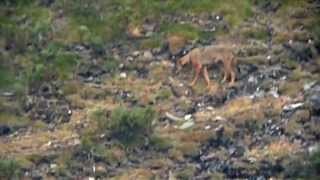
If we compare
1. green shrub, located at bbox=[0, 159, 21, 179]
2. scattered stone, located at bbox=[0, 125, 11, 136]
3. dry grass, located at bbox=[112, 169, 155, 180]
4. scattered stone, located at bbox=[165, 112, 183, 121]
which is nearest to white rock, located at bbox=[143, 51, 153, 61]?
scattered stone, located at bbox=[165, 112, 183, 121]

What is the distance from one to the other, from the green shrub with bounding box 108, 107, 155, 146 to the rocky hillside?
22 millimetres

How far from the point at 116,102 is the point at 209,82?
1.76 m

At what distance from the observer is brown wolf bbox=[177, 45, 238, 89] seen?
19359mm

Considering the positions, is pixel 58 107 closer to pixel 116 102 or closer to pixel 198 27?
pixel 116 102

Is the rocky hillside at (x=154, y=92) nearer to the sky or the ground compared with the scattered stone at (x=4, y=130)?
nearer to the sky

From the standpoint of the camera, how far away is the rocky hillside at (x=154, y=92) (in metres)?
16.1

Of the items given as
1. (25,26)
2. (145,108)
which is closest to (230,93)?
(145,108)

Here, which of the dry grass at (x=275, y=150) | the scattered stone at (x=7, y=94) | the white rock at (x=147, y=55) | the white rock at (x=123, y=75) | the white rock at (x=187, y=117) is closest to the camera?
the dry grass at (x=275, y=150)

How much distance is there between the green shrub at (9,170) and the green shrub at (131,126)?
74.8 inches

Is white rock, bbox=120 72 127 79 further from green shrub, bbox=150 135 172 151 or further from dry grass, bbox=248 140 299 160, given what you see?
dry grass, bbox=248 140 299 160

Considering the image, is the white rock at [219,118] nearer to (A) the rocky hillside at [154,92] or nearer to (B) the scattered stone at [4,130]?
(A) the rocky hillside at [154,92]

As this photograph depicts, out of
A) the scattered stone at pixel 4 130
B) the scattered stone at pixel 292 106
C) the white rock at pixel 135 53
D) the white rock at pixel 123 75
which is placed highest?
the scattered stone at pixel 292 106

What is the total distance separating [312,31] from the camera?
20.5 metres

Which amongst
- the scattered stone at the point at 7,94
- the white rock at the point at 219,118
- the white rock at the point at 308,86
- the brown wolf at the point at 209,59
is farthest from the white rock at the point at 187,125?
the scattered stone at the point at 7,94
